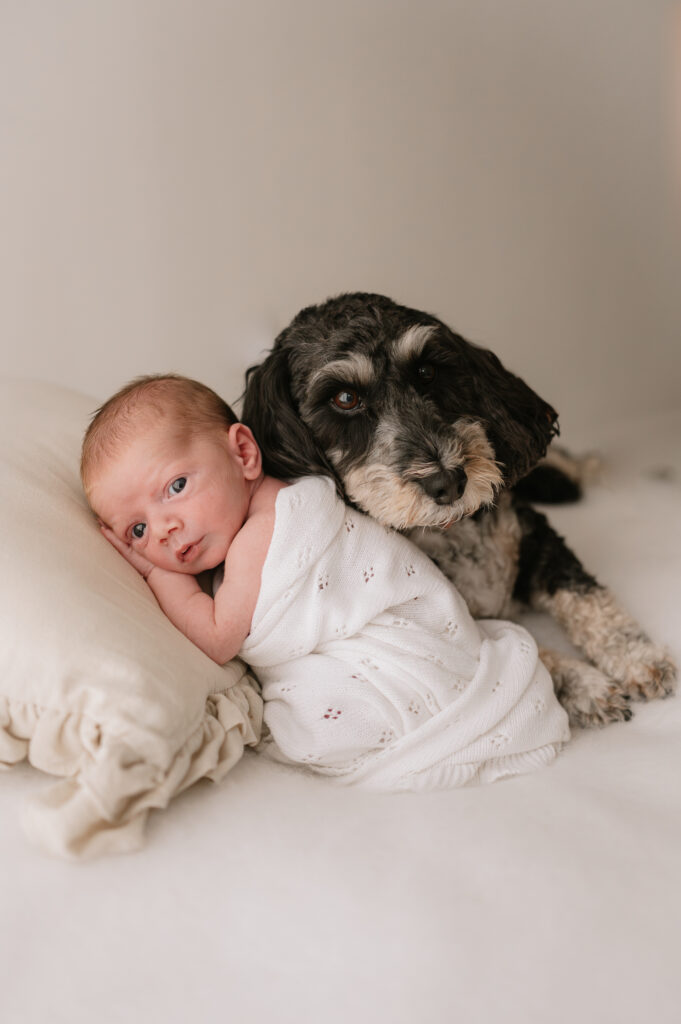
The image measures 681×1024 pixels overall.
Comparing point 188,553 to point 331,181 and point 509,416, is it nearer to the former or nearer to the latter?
point 509,416

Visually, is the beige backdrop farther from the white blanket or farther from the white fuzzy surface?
the white fuzzy surface

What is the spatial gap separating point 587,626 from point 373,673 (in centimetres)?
73

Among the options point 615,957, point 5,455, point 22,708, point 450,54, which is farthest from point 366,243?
point 615,957

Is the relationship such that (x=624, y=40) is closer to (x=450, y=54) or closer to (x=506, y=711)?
(x=450, y=54)

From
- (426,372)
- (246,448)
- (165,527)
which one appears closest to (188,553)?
(165,527)

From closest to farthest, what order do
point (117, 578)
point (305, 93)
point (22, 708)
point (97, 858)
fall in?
1. point (97, 858)
2. point (22, 708)
3. point (117, 578)
4. point (305, 93)

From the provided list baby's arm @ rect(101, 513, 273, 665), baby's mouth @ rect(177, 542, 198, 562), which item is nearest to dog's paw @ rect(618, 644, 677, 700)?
baby's arm @ rect(101, 513, 273, 665)

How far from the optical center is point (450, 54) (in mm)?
3723

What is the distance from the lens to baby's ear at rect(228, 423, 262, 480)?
1849mm

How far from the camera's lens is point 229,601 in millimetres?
1709

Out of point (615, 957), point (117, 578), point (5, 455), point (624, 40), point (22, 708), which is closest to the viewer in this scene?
point (615, 957)

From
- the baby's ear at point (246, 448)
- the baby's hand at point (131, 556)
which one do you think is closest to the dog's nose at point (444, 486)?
the baby's ear at point (246, 448)

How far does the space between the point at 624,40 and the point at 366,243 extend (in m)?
1.64

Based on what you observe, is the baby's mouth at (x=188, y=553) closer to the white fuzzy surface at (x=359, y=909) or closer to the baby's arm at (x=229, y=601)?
the baby's arm at (x=229, y=601)
